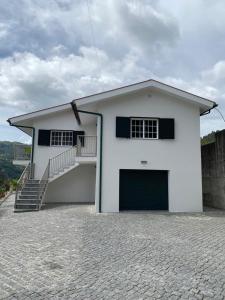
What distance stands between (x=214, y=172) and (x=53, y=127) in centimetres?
943

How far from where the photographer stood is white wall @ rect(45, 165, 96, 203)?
1641cm

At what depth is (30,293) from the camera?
13.5 feet

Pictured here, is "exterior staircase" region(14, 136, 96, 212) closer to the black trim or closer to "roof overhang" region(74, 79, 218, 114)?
the black trim

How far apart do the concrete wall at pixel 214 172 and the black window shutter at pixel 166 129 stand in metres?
2.55

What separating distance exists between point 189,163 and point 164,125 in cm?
219

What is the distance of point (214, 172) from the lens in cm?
1488

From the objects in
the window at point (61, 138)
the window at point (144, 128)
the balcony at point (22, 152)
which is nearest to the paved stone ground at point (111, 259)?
the window at point (144, 128)

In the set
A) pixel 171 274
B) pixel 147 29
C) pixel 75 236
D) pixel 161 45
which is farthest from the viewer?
pixel 161 45

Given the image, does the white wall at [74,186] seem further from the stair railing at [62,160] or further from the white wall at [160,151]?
the white wall at [160,151]

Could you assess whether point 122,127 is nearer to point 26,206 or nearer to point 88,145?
point 88,145

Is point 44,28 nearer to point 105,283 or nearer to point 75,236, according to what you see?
point 75,236

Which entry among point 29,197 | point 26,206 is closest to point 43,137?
point 29,197

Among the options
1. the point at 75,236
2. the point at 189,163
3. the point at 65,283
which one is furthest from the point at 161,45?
the point at 65,283

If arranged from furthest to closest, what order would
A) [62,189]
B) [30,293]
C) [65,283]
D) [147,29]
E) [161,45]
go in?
[62,189]
[161,45]
[147,29]
[65,283]
[30,293]
